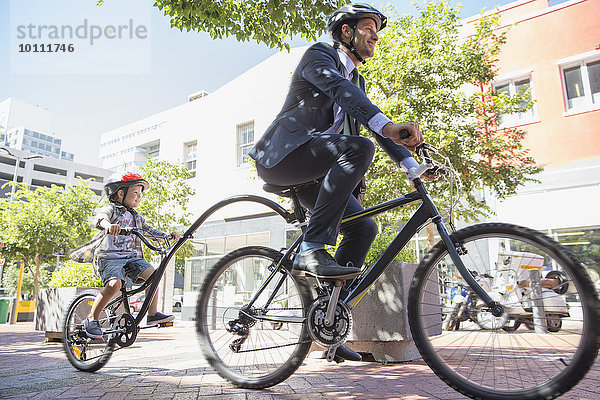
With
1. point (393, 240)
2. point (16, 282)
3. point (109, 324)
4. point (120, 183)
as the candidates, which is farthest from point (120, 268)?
point (16, 282)

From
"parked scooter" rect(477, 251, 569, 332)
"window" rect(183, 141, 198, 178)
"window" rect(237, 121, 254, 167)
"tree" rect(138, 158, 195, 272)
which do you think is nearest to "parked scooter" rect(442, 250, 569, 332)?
"parked scooter" rect(477, 251, 569, 332)

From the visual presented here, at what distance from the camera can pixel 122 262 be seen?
12.8 ft

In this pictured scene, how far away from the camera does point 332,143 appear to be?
2.42m

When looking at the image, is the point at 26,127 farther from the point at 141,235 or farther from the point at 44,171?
the point at 141,235

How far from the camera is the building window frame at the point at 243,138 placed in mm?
21344

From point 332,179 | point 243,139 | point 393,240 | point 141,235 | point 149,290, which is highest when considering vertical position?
point 243,139

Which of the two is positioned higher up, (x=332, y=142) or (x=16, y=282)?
(x=332, y=142)

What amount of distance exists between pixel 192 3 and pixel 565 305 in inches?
235

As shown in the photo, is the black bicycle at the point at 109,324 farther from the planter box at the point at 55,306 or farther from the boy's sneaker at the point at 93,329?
the planter box at the point at 55,306

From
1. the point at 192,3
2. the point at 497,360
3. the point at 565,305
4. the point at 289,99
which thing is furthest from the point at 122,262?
the point at 192,3

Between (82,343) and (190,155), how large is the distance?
21952 millimetres

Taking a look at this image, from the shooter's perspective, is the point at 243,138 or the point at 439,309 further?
the point at 243,138

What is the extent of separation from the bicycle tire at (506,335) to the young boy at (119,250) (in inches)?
90.9

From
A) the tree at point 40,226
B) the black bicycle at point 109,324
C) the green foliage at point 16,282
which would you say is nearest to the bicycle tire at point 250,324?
the black bicycle at point 109,324
